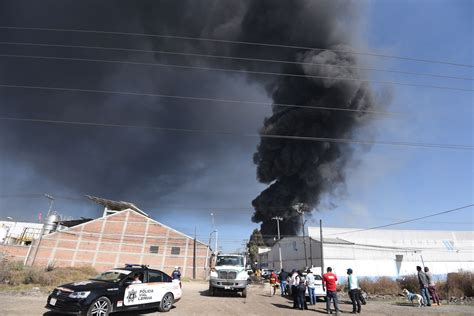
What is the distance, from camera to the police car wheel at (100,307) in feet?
26.2

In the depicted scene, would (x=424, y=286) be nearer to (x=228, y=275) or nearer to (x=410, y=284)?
(x=410, y=284)

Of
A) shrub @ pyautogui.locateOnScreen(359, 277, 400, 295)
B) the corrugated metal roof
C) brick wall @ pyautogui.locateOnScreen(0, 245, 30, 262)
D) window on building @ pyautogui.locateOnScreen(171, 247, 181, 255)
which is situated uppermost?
the corrugated metal roof

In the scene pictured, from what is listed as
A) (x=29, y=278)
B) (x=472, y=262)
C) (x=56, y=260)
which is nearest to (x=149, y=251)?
(x=56, y=260)

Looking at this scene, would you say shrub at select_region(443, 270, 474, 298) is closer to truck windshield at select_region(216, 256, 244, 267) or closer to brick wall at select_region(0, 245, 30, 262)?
truck windshield at select_region(216, 256, 244, 267)

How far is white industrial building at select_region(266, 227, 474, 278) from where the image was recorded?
38.5m

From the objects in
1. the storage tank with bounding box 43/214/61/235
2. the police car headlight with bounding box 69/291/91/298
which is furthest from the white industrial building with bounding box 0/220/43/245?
the police car headlight with bounding box 69/291/91/298

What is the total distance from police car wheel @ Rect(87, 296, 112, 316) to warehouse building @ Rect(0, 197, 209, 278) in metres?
34.7

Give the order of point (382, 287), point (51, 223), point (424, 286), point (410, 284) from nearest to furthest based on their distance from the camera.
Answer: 1. point (424, 286)
2. point (410, 284)
3. point (382, 287)
4. point (51, 223)

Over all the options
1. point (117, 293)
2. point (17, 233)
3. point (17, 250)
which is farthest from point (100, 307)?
point (17, 233)

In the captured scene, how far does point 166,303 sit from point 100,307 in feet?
8.99

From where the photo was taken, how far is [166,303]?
10438mm

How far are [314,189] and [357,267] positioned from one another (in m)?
17.2

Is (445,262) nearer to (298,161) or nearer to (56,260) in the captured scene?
(298,161)

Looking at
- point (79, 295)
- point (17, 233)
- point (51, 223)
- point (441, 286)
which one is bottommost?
point (79, 295)
